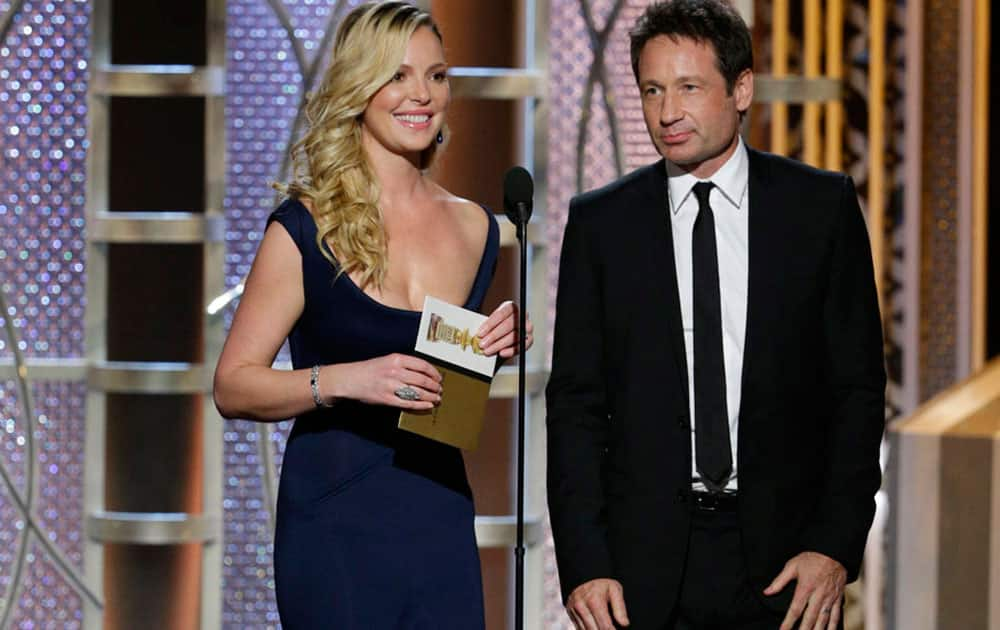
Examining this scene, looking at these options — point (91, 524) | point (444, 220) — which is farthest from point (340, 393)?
point (91, 524)

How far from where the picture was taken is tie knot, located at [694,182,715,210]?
2.33 meters

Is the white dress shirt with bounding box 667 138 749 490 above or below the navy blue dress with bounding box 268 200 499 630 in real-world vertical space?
above

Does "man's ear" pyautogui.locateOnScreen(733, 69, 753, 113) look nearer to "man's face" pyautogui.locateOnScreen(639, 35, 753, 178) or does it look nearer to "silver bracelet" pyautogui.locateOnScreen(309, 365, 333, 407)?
"man's face" pyautogui.locateOnScreen(639, 35, 753, 178)

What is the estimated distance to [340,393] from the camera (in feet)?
7.84

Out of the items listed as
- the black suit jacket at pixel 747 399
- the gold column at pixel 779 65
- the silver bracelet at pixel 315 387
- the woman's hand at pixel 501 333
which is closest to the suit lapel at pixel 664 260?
the black suit jacket at pixel 747 399

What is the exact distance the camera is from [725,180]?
7.68 feet

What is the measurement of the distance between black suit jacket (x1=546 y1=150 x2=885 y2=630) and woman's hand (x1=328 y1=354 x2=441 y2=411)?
0.20 metres

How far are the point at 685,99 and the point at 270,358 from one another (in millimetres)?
817

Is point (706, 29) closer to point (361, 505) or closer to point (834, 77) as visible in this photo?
point (361, 505)

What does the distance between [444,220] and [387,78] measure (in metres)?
0.30

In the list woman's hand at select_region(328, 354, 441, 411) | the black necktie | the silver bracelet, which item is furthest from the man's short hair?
the silver bracelet

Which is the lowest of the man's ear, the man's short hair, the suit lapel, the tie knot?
the suit lapel

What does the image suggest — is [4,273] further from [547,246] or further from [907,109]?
[907,109]

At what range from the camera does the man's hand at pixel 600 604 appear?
2246mm
